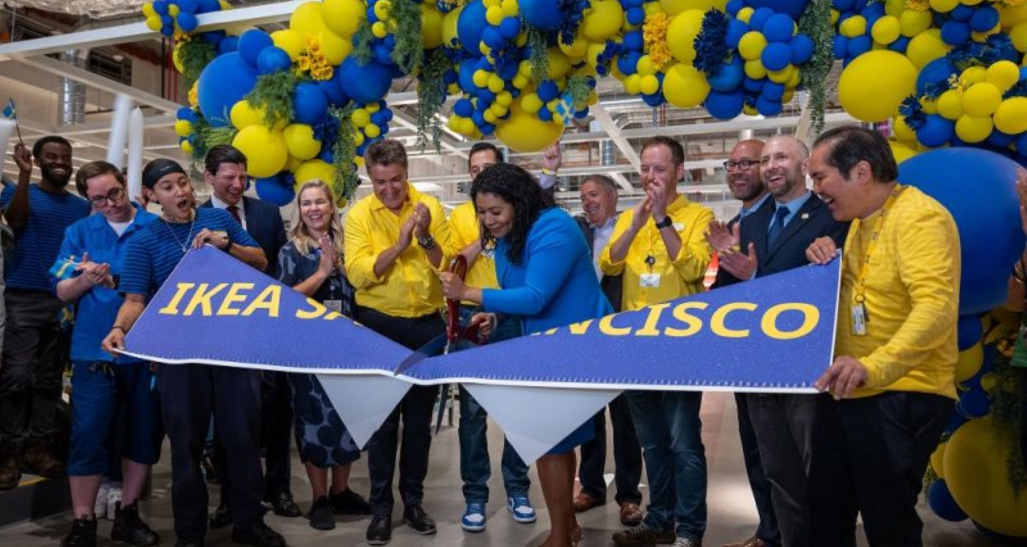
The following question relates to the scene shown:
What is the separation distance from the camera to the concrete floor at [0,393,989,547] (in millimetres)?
3307

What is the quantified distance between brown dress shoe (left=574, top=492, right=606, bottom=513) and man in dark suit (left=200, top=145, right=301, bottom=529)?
123 cm

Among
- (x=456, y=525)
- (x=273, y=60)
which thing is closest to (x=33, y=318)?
(x=273, y=60)

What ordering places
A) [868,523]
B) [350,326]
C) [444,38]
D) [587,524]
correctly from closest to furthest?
1. [868,523]
2. [350,326]
3. [587,524]
4. [444,38]

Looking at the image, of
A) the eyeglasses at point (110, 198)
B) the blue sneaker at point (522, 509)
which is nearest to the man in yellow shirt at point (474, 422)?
the blue sneaker at point (522, 509)

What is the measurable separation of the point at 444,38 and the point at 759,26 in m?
1.44

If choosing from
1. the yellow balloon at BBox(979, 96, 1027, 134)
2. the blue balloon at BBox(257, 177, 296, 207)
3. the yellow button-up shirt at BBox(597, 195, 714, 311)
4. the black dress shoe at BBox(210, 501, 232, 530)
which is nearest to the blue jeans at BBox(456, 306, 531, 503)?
the yellow button-up shirt at BBox(597, 195, 714, 311)

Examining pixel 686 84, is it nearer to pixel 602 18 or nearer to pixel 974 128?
pixel 602 18

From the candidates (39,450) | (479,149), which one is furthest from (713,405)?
(39,450)

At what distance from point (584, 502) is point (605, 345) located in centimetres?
180

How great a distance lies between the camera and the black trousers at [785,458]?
231 cm

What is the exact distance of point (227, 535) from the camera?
11.0 ft

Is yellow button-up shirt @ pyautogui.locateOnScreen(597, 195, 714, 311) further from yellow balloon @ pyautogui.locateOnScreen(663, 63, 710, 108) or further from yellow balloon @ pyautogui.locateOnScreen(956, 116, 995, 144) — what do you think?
yellow balloon @ pyautogui.locateOnScreen(956, 116, 995, 144)

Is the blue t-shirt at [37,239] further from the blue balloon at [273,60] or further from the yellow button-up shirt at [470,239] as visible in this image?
the yellow button-up shirt at [470,239]

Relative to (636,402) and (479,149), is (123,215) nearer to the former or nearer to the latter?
(479,149)
